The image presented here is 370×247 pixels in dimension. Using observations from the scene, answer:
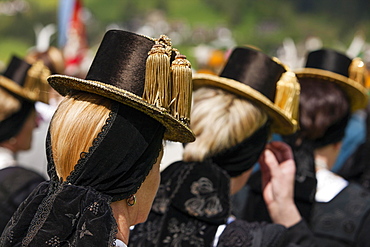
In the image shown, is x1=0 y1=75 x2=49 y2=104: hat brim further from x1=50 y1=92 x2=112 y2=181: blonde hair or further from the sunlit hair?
x1=50 y1=92 x2=112 y2=181: blonde hair

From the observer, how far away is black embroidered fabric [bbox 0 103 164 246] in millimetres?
1326

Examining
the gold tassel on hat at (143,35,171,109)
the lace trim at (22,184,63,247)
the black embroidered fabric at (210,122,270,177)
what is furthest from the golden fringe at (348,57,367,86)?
the lace trim at (22,184,63,247)

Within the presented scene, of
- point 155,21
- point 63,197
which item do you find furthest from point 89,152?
point 155,21

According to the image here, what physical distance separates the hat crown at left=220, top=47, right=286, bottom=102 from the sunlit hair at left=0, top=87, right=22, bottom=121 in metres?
1.57

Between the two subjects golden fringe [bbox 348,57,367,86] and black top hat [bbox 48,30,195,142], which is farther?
golden fringe [bbox 348,57,367,86]

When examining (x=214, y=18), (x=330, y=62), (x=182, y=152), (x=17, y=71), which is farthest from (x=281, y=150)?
(x=214, y=18)

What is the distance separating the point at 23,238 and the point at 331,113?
1783 mm

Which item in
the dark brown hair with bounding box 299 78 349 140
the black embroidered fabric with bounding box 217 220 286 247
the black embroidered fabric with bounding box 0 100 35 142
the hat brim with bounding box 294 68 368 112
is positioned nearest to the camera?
the black embroidered fabric with bounding box 217 220 286 247

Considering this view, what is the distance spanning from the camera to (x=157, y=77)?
1.43m

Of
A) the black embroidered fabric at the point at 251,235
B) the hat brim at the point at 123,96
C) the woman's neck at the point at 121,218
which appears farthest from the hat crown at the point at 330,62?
the woman's neck at the point at 121,218

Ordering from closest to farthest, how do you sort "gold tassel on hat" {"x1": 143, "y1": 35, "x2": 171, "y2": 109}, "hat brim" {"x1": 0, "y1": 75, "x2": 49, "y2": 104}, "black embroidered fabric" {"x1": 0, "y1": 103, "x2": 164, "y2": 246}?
"black embroidered fabric" {"x1": 0, "y1": 103, "x2": 164, "y2": 246} → "gold tassel on hat" {"x1": 143, "y1": 35, "x2": 171, "y2": 109} → "hat brim" {"x1": 0, "y1": 75, "x2": 49, "y2": 104}

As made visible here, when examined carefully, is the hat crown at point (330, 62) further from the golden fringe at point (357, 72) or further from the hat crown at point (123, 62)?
the hat crown at point (123, 62)

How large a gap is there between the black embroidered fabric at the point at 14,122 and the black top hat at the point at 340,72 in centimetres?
173

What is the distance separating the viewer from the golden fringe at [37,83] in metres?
3.26
